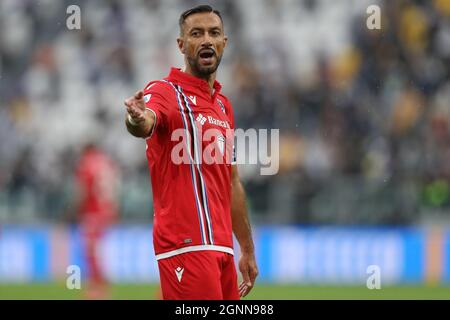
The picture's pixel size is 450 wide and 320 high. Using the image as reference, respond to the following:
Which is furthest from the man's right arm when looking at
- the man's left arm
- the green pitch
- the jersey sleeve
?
the green pitch

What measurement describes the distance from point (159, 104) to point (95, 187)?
8.20 meters

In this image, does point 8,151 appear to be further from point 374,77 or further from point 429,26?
point 429,26

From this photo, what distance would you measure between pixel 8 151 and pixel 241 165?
401 cm

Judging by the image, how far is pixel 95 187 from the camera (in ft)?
44.5

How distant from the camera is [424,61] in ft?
57.4

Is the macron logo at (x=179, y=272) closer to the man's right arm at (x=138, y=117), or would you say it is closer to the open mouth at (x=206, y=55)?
the man's right arm at (x=138, y=117)

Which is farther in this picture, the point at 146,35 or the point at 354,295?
the point at 146,35

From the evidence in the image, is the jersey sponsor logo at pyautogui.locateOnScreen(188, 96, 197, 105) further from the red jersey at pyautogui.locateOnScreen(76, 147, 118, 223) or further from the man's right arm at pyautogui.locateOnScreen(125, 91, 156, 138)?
the red jersey at pyautogui.locateOnScreen(76, 147, 118, 223)

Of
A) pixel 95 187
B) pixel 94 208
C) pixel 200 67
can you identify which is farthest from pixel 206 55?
pixel 94 208

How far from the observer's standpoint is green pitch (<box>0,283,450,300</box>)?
12984mm

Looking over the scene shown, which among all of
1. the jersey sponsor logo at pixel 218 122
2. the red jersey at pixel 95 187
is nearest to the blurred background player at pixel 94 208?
the red jersey at pixel 95 187

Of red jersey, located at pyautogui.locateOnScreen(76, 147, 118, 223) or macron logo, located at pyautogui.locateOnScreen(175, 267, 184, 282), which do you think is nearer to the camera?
macron logo, located at pyautogui.locateOnScreen(175, 267, 184, 282)

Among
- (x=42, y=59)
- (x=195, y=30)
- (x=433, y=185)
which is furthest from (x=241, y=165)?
(x=195, y=30)

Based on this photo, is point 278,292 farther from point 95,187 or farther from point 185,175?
point 185,175
